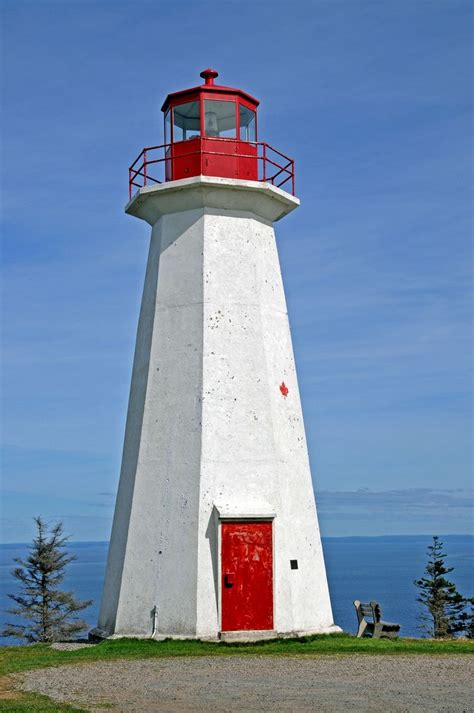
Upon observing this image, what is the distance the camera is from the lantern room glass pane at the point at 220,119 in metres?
18.5

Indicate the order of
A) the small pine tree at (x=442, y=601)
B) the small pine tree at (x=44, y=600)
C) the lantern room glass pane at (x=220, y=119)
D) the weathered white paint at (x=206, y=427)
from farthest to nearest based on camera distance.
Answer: the small pine tree at (x=442, y=601)
the small pine tree at (x=44, y=600)
the lantern room glass pane at (x=220, y=119)
the weathered white paint at (x=206, y=427)

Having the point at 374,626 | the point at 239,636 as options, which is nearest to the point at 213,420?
the point at 239,636

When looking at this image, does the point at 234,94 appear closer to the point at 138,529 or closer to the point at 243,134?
the point at 243,134

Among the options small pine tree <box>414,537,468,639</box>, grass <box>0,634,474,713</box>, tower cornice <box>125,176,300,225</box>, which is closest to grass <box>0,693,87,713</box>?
grass <box>0,634,474,713</box>

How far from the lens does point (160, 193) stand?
1833cm

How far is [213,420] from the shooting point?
56.9 feet

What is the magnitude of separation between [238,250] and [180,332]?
1884 mm

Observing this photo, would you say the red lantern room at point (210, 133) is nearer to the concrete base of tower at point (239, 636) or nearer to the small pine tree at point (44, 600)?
the concrete base of tower at point (239, 636)

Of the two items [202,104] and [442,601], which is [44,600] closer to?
[442,601]

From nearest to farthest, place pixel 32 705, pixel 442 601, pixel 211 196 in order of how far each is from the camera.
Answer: pixel 32 705 < pixel 211 196 < pixel 442 601

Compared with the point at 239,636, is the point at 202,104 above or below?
above

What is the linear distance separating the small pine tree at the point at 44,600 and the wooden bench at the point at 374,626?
18.1 metres

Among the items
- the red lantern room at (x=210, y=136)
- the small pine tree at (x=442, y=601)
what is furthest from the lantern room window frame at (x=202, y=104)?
the small pine tree at (x=442, y=601)

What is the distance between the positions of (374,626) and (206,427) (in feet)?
17.1
